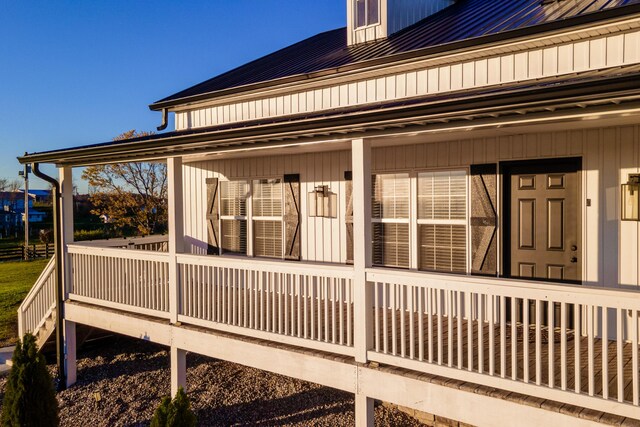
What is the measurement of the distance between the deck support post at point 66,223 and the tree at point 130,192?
52.1 ft

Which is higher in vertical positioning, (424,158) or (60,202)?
(424,158)

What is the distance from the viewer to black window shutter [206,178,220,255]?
32.6 feet

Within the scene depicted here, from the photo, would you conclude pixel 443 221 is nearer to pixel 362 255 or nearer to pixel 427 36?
pixel 362 255

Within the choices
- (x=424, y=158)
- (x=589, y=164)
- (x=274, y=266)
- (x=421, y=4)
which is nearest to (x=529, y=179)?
(x=589, y=164)

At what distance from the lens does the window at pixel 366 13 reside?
30.4ft

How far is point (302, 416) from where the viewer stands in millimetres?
7207

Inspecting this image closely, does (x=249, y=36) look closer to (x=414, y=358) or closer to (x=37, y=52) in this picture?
(x=37, y=52)

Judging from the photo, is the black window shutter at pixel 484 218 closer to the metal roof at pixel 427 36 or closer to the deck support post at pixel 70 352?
the metal roof at pixel 427 36

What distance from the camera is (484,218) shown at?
667 centimetres

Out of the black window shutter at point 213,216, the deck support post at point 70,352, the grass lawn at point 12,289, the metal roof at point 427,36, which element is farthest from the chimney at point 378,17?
the grass lawn at point 12,289

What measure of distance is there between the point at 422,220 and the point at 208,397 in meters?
4.29

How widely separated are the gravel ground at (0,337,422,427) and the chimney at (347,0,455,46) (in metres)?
6.39

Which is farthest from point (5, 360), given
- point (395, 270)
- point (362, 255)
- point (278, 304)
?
point (395, 270)

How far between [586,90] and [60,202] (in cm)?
836
